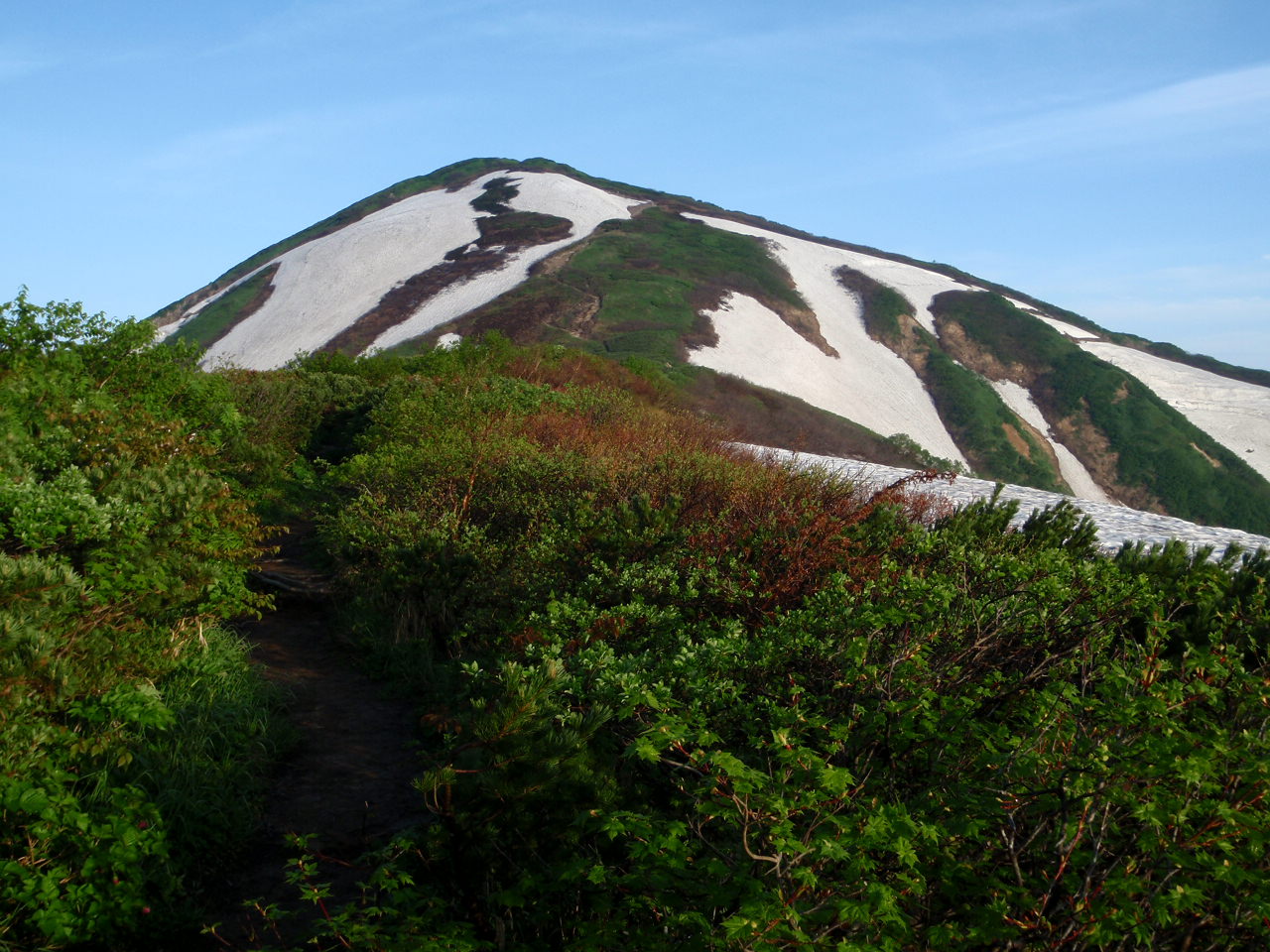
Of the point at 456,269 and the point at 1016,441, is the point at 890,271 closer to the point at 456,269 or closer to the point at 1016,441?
the point at 1016,441

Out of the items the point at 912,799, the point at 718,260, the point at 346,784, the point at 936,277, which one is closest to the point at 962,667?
the point at 912,799

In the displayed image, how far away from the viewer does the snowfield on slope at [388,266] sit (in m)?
49.3

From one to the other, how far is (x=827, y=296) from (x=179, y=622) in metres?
61.9

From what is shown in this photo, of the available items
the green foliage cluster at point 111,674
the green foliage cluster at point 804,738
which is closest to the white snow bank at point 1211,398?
the green foliage cluster at point 804,738

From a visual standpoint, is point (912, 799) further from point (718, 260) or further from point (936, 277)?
point (936, 277)

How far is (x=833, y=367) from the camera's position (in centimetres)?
5244

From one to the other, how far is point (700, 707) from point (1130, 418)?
55.1m

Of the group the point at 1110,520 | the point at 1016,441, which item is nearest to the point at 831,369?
the point at 1016,441

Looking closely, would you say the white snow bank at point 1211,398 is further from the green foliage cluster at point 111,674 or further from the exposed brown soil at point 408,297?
the green foliage cluster at point 111,674

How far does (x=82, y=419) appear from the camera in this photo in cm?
727

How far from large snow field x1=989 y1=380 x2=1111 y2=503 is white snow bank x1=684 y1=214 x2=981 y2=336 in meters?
11.1

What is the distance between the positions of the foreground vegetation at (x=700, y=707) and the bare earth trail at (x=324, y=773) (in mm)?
247

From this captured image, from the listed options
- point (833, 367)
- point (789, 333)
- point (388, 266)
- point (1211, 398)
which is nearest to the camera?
point (833, 367)

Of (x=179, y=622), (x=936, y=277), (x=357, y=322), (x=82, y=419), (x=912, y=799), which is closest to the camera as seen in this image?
(x=912, y=799)
